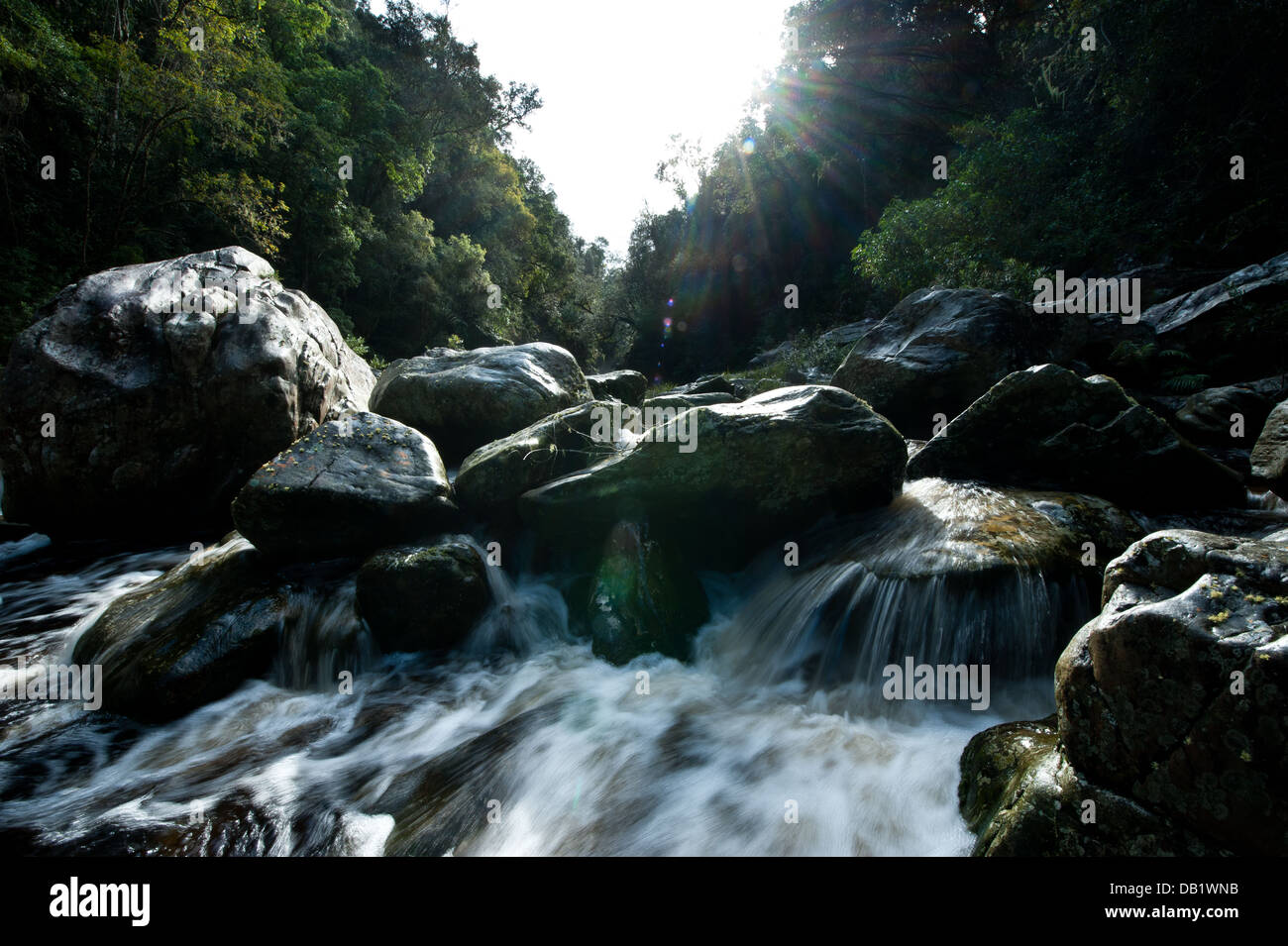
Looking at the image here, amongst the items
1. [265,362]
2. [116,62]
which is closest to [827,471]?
[265,362]

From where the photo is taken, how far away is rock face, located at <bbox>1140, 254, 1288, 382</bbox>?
9156mm

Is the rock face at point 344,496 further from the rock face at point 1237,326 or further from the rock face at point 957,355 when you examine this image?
the rock face at point 1237,326

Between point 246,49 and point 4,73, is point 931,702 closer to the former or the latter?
point 4,73

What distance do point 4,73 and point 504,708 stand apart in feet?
66.1

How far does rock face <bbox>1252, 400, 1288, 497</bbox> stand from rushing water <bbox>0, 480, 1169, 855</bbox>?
3.57 metres

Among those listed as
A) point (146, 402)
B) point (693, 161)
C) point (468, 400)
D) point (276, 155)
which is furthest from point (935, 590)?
point (693, 161)

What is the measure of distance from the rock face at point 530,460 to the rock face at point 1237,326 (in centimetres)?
1031

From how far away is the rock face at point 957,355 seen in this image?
981 cm

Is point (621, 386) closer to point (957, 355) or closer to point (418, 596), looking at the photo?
point (957, 355)

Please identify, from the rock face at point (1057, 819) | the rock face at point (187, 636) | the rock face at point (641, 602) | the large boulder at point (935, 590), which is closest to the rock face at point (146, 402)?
the rock face at point (187, 636)

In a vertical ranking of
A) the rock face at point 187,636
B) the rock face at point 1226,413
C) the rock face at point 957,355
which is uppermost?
the rock face at point 957,355

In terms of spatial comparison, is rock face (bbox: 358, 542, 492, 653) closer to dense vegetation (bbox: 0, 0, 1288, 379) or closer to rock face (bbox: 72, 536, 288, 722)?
rock face (bbox: 72, 536, 288, 722)

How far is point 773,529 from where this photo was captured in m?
6.53

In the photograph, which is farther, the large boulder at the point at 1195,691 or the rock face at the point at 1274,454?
the rock face at the point at 1274,454
